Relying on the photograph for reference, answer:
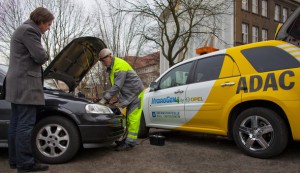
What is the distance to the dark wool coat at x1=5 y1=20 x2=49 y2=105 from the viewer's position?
343 centimetres

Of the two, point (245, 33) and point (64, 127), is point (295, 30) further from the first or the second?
point (245, 33)

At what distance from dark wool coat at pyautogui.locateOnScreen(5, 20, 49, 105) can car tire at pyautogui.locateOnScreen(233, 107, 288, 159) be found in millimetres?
2911

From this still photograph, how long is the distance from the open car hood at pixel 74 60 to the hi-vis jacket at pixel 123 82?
0.46 m

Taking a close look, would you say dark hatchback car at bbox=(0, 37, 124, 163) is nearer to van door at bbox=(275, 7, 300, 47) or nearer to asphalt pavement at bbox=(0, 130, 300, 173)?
asphalt pavement at bbox=(0, 130, 300, 173)

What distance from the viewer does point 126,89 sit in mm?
5039

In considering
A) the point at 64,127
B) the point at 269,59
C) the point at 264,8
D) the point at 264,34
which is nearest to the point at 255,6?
the point at 264,8

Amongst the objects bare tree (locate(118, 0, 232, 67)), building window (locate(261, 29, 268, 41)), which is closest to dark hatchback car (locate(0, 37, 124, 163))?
bare tree (locate(118, 0, 232, 67))

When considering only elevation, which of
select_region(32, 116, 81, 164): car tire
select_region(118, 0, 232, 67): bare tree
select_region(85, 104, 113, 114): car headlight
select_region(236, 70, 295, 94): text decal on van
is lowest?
select_region(32, 116, 81, 164): car tire

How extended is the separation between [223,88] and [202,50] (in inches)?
55.6

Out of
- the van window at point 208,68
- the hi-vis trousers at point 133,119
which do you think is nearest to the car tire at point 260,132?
the van window at point 208,68

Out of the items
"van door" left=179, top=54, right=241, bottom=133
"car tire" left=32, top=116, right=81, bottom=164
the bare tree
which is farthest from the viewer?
the bare tree

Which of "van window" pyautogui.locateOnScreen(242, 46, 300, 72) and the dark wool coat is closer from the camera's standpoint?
the dark wool coat

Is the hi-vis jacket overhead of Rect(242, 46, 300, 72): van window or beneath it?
beneath

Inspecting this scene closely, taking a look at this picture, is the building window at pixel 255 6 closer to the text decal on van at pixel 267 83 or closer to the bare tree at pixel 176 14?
the bare tree at pixel 176 14
